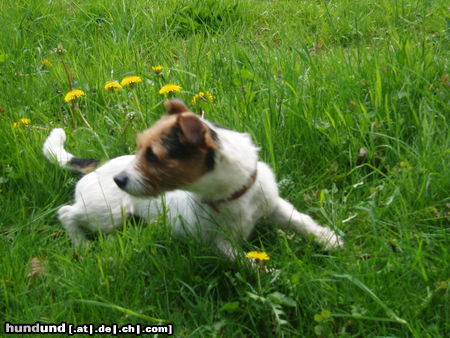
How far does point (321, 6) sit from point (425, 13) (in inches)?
44.8

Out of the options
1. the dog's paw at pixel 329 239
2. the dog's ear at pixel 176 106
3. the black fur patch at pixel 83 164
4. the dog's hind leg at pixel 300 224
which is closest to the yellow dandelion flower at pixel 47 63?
the black fur patch at pixel 83 164

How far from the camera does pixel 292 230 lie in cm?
288

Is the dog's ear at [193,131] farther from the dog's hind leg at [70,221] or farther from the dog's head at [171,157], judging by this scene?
the dog's hind leg at [70,221]

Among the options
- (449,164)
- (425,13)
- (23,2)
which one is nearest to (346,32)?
(425,13)

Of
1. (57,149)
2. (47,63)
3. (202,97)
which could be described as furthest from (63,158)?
(47,63)

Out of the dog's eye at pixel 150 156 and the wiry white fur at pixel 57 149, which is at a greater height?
the dog's eye at pixel 150 156

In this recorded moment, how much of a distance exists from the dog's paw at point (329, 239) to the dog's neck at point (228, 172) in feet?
1.46

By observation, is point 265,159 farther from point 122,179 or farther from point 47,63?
point 47,63

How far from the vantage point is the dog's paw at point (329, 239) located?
2.64 metres

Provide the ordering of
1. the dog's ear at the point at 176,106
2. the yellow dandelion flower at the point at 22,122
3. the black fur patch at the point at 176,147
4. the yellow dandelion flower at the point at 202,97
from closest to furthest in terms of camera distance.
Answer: the black fur patch at the point at 176,147 → the dog's ear at the point at 176,106 → the yellow dandelion flower at the point at 202,97 → the yellow dandelion flower at the point at 22,122

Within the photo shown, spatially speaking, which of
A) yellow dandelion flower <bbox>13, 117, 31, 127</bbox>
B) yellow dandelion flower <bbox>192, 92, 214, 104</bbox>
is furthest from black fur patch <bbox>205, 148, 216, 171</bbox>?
yellow dandelion flower <bbox>13, 117, 31, 127</bbox>

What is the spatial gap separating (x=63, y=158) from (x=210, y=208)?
1.26 metres

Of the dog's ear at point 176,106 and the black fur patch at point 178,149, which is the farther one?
the dog's ear at point 176,106

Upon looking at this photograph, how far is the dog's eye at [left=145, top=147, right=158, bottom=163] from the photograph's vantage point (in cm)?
253
